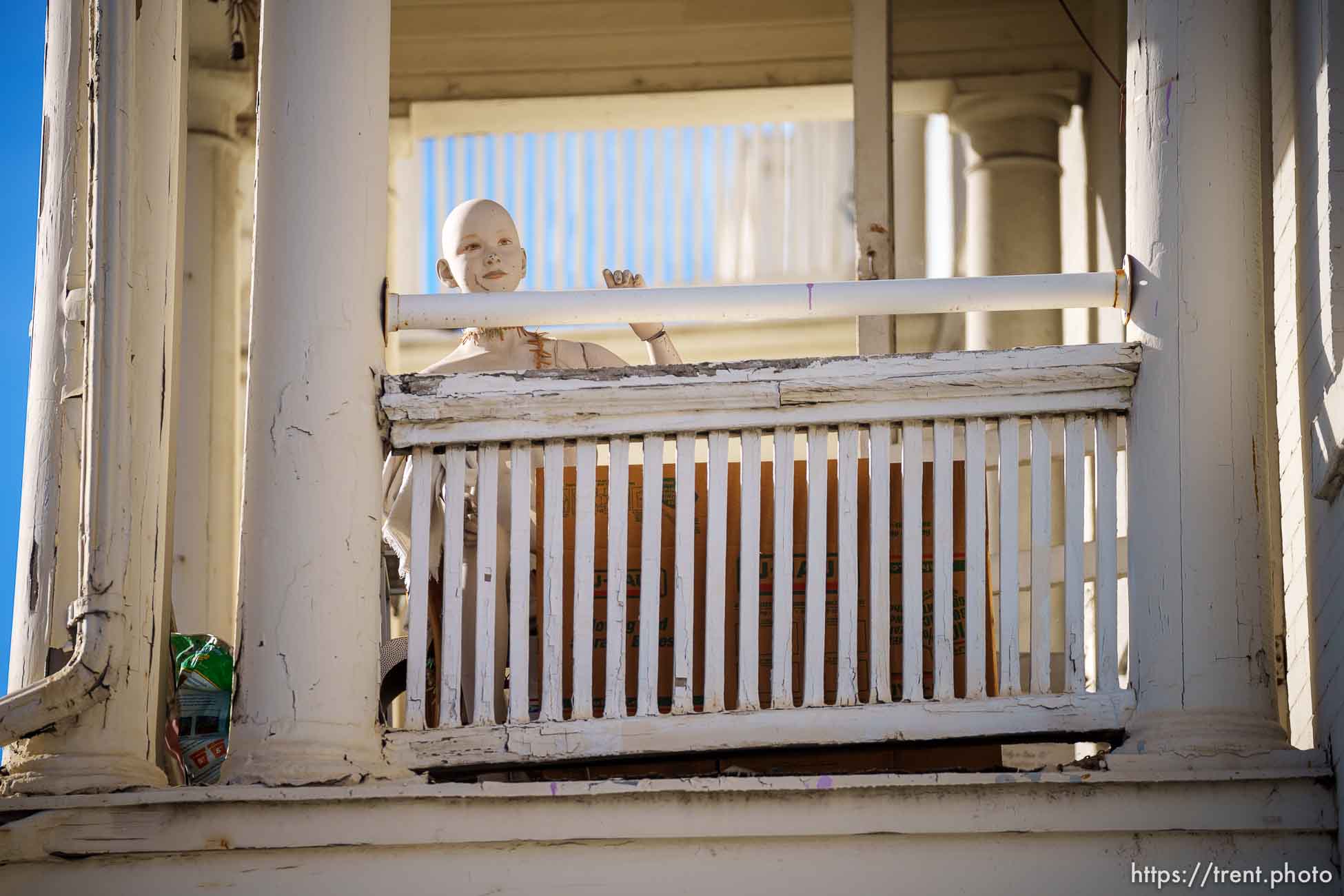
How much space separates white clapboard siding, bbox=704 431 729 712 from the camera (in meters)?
4.94

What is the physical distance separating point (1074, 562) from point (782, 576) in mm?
653

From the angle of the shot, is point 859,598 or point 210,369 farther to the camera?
point 210,369

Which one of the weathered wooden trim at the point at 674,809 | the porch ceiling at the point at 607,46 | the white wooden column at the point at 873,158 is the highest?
the porch ceiling at the point at 607,46

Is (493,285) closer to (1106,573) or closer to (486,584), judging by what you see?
(486,584)

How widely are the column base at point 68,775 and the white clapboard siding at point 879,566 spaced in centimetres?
163

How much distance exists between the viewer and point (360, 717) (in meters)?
4.86

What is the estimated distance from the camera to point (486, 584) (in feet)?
16.5

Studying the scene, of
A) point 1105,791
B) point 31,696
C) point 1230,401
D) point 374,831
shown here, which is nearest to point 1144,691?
point 1105,791

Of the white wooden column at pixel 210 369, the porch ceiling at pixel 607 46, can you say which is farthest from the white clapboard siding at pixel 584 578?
the porch ceiling at pixel 607 46

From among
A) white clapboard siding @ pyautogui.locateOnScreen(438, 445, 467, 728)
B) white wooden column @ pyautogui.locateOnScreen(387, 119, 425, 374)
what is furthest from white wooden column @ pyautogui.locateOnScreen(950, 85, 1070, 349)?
white clapboard siding @ pyautogui.locateOnScreen(438, 445, 467, 728)

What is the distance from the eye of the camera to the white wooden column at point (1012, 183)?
8.52m

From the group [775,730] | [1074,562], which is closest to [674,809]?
[775,730]

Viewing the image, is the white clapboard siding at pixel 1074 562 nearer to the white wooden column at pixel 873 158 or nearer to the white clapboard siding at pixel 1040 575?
the white clapboard siding at pixel 1040 575

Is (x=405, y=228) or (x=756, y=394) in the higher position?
(x=405, y=228)
